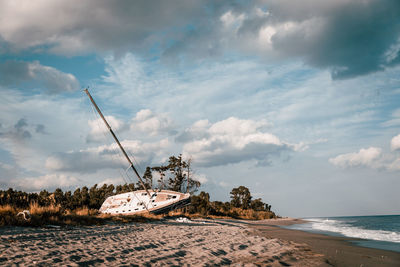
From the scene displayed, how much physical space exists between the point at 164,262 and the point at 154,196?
2245 cm

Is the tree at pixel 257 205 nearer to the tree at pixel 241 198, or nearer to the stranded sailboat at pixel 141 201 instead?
the tree at pixel 241 198

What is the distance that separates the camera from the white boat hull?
27.4 m

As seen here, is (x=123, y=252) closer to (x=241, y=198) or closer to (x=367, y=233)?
(x=367, y=233)

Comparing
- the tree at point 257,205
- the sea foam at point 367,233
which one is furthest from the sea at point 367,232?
the tree at point 257,205

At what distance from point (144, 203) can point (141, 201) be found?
1.81 metres

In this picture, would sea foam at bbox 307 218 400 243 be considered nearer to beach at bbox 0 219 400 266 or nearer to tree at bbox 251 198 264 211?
beach at bbox 0 219 400 266

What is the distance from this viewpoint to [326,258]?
32.4 ft

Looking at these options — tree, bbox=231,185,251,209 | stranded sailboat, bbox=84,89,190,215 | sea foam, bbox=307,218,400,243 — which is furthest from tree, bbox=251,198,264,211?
stranded sailboat, bbox=84,89,190,215

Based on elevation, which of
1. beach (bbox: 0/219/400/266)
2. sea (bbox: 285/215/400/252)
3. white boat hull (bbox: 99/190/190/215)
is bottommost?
sea (bbox: 285/215/400/252)

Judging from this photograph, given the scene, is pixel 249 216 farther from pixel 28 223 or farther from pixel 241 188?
pixel 28 223

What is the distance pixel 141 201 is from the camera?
94.0ft

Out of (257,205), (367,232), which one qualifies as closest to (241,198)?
(257,205)

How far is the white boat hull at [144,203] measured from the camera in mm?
27359

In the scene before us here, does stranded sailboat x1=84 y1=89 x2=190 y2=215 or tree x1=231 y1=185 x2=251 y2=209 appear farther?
tree x1=231 y1=185 x2=251 y2=209
